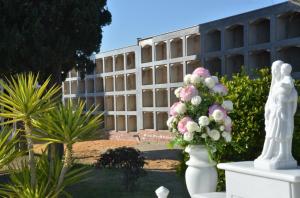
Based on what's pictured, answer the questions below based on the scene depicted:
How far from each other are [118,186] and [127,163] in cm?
49

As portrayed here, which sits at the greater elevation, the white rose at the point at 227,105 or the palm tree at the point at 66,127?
the white rose at the point at 227,105

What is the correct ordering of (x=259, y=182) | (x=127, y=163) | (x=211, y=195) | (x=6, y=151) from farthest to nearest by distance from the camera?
(x=127, y=163)
(x=6, y=151)
(x=211, y=195)
(x=259, y=182)

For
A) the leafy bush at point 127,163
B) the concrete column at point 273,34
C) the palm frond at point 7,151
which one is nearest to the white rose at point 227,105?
the palm frond at point 7,151

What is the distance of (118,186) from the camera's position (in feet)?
28.1

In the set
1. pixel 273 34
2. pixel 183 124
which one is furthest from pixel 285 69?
pixel 273 34

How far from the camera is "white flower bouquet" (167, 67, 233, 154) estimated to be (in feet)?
15.8

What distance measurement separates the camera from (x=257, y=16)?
13414 mm

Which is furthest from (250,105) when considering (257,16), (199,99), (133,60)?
(133,60)

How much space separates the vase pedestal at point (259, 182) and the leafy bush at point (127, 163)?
151 inches

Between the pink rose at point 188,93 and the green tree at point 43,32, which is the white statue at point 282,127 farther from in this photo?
the green tree at point 43,32

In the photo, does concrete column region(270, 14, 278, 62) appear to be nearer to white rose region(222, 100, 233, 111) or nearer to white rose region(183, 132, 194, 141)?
white rose region(222, 100, 233, 111)

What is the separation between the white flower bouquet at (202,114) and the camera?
4.82m

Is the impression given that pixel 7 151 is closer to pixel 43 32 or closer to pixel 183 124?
pixel 183 124

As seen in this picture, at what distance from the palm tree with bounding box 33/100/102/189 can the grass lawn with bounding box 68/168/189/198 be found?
2.59m
